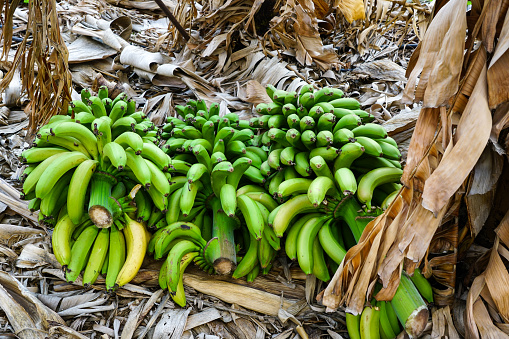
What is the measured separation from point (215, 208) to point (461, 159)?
4.17 ft

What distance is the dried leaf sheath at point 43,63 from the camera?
2.40 meters

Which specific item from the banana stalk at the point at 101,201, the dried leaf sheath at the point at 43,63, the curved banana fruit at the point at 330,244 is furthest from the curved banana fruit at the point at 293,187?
the dried leaf sheath at the point at 43,63

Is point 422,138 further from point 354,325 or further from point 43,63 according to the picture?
point 43,63

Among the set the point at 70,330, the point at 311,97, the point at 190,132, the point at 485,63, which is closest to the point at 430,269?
the point at 485,63

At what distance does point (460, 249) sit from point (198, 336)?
53.1 inches

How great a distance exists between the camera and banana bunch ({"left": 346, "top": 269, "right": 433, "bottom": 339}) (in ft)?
5.17

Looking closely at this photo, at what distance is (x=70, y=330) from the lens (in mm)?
1758

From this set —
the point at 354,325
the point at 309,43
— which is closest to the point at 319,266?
the point at 354,325

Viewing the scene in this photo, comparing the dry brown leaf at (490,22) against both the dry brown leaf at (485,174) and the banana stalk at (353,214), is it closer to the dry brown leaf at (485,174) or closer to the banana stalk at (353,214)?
the dry brown leaf at (485,174)

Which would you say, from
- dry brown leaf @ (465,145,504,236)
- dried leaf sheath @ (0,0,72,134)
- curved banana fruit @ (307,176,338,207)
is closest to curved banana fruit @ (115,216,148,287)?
curved banana fruit @ (307,176,338,207)

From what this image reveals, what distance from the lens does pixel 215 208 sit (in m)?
2.06

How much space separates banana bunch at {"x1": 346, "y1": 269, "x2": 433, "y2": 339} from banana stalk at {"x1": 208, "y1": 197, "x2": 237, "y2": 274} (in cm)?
64

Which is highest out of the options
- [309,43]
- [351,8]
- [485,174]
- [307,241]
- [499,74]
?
[499,74]

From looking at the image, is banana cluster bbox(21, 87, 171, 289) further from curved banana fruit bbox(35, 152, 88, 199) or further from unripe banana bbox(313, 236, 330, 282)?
unripe banana bbox(313, 236, 330, 282)
